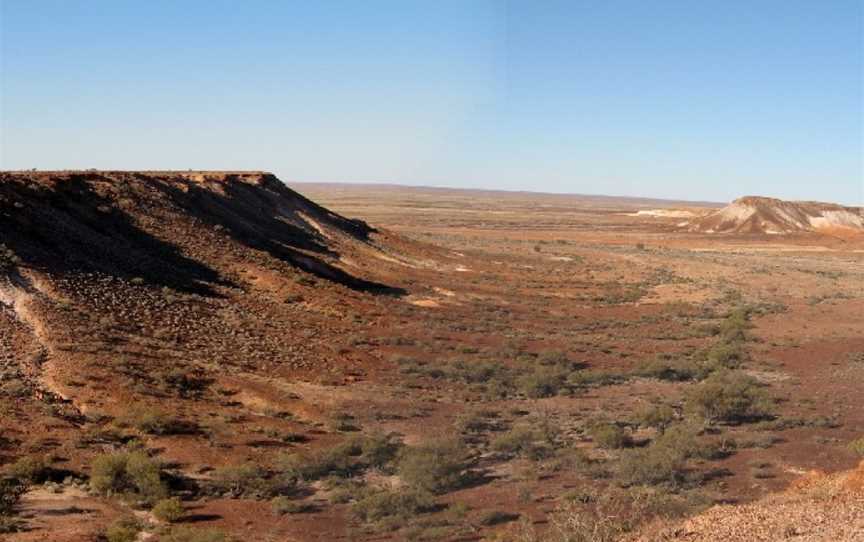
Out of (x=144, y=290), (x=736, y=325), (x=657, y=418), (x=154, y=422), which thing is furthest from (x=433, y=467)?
(x=736, y=325)

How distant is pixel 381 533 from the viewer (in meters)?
13.2

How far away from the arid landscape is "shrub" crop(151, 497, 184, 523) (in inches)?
8.7

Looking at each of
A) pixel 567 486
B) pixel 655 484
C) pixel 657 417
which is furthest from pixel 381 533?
pixel 657 417

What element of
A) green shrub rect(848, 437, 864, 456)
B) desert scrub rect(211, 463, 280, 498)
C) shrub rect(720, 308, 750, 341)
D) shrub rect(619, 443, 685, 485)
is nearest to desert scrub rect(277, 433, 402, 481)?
desert scrub rect(211, 463, 280, 498)

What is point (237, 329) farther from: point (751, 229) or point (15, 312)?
point (751, 229)

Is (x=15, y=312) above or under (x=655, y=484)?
above

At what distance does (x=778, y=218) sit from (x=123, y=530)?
112 meters

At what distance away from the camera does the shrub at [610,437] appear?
1816 centimetres

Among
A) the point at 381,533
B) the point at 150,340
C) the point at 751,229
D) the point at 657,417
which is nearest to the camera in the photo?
the point at 381,533

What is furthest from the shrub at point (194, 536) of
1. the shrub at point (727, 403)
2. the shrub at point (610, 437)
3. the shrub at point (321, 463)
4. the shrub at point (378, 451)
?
the shrub at point (727, 403)

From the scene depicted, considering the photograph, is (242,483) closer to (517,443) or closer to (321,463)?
(321,463)

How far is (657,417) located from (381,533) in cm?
1042

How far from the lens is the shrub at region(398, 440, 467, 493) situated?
1548 centimetres

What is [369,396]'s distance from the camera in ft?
73.8
